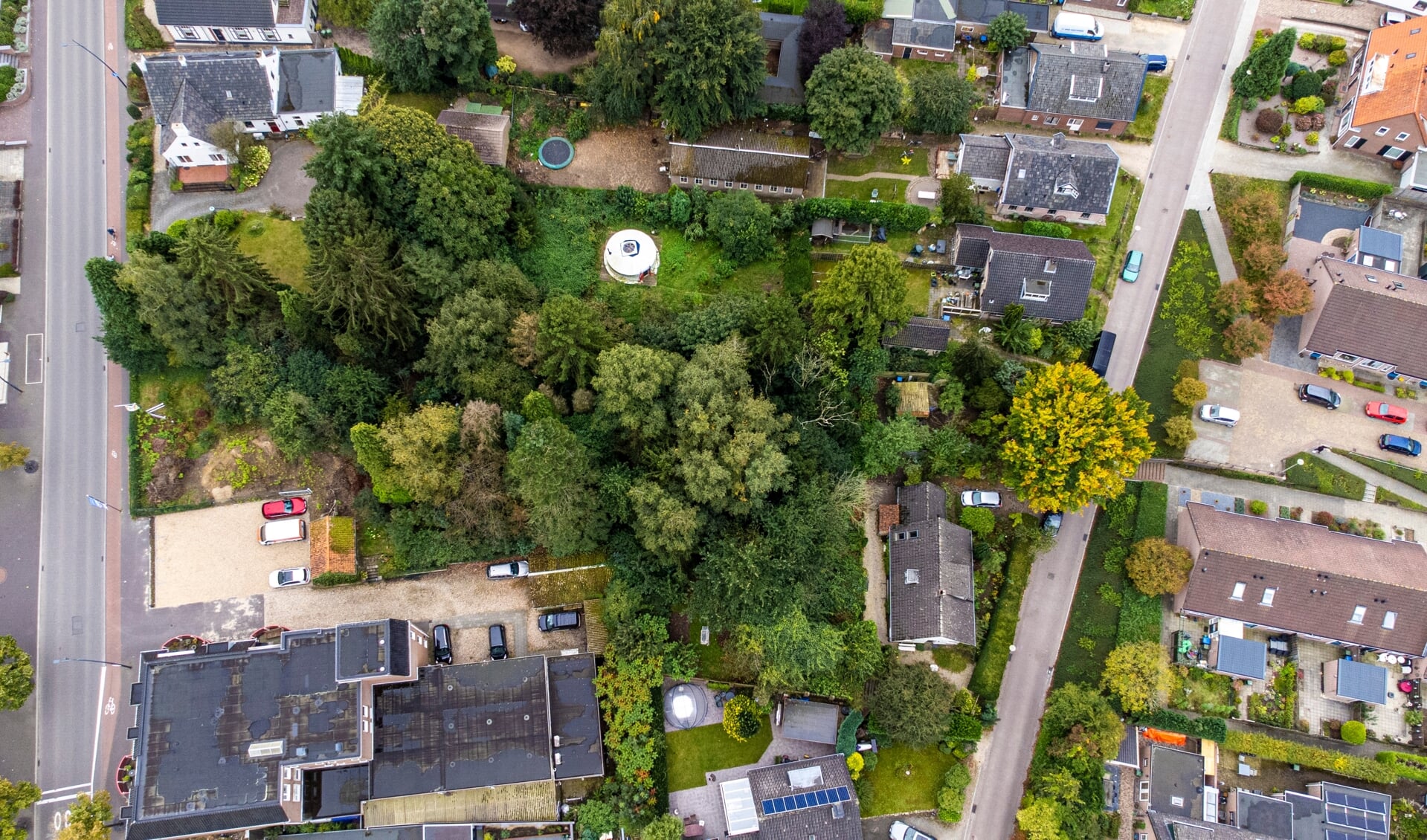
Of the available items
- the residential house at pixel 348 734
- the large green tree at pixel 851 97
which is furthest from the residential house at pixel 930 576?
the large green tree at pixel 851 97

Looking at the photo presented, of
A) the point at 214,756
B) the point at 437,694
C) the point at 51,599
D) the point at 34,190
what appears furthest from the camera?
the point at 34,190

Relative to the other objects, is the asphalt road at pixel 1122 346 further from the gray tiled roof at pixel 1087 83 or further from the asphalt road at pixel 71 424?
the asphalt road at pixel 71 424

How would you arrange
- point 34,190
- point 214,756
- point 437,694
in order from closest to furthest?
point 214,756 < point 437,694 < point 34,190

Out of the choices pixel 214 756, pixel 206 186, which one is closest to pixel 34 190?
pixel 206 186

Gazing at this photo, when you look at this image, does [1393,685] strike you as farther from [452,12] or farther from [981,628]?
[452,12]

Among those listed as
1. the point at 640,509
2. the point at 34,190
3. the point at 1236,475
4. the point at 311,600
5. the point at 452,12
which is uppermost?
the point at 452,12

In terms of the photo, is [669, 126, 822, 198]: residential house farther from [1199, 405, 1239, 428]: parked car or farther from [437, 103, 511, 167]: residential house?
[1199, 405, 1239, 428]: parked car

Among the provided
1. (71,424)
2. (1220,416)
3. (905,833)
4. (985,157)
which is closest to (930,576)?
(905,833)
